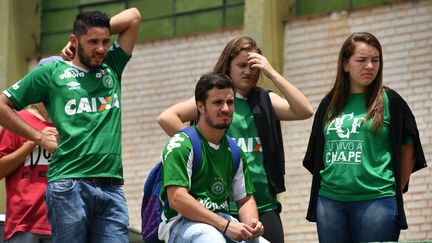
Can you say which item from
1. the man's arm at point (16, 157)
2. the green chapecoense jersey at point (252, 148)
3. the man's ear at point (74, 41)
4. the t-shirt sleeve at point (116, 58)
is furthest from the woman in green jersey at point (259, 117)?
the man's arm at point (16, 157)

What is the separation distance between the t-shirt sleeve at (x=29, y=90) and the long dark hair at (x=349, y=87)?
6.21ft

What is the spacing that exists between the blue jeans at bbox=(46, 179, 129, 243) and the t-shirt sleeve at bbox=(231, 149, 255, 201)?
30.3 inches

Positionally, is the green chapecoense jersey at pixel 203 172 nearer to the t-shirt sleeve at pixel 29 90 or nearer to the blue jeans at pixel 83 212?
the blue jeans at pixel 83 212

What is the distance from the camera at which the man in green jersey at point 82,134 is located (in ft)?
25.5

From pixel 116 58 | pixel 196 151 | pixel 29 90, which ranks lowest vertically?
pixel 196 151

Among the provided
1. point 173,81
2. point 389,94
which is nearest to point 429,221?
point 173,81

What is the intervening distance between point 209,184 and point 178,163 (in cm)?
24

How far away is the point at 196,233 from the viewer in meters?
7.22

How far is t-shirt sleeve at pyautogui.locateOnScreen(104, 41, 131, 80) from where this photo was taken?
27.2 ft

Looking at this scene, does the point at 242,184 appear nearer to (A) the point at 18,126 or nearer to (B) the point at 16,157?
(A) the point at 18,126

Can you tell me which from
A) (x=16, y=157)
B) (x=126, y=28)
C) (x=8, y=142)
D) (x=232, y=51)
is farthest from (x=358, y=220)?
(x=8, y=142)

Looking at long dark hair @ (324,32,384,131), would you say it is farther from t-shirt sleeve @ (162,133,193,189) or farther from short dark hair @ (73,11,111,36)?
short dark hair @ (73,11,111,36)

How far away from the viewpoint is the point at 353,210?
7977 mm

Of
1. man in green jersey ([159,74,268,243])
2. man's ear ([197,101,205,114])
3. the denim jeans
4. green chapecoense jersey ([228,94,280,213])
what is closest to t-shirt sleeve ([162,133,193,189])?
man in green jersey ([159,74,268,243])
